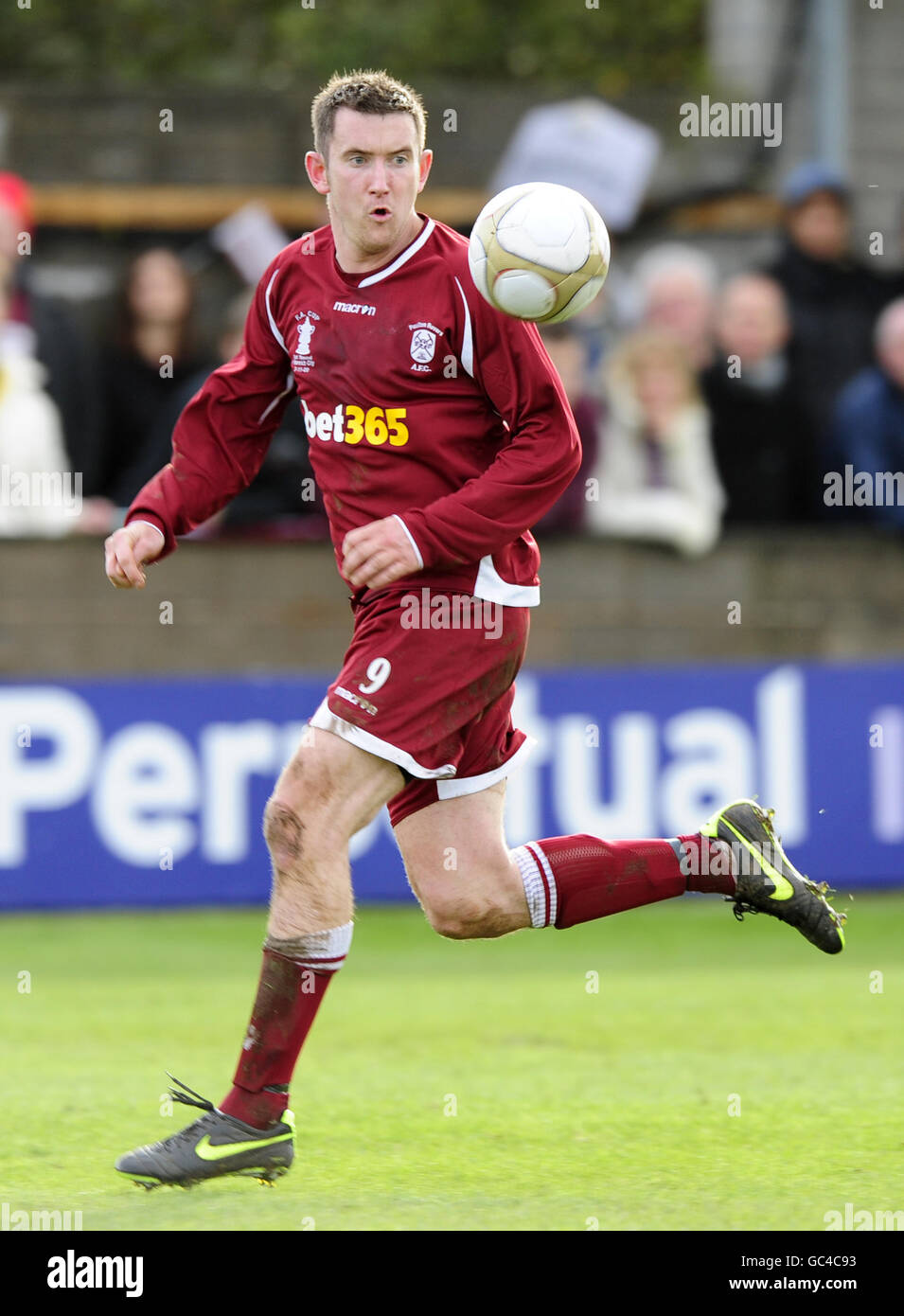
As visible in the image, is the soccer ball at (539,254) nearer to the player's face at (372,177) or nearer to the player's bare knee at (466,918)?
the player's face at (372,177)

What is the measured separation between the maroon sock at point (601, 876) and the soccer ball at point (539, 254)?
4.70 feet

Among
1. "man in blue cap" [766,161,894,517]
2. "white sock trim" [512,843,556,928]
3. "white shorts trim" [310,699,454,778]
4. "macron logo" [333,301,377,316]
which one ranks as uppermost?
"man in blue cap" [766,161,894,517]

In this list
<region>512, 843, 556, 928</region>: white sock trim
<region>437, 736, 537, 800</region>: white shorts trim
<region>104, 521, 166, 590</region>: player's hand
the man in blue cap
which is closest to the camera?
<region>104, 521, 166, 590</region>: player's hand

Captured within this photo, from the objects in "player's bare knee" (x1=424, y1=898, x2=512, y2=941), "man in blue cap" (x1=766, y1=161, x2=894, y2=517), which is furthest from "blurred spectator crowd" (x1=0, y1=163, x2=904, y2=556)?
"player's bare knee" (x1=424, y1=898, x2=512, y2=941)

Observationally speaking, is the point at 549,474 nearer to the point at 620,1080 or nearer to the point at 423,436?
the point at 423,436

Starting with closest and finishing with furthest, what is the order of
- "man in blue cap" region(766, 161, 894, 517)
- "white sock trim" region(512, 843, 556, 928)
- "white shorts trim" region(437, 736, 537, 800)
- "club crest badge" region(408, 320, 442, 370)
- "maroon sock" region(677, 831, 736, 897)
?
1. "club crest badge" region(408, 320, 442, 370)
2. "white shorts trim" region(437, 736, 537, 800)
3. "white sock trim" region(512, 843, 556, 928)
4. "maroon sock" region(677, 831, 736, 897)
5. "man in blue cap" region(766, 161, 894, 517)

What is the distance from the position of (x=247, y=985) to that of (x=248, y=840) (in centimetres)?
177

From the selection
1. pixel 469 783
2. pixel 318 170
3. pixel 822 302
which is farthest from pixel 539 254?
pixel 822 302

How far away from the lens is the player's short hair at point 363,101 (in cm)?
523

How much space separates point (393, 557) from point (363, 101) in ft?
3.71

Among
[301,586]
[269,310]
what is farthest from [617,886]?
[301,586]

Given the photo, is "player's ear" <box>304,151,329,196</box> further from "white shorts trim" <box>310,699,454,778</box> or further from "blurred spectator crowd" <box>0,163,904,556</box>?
"blurred spectator crowd" <box>0,163,904,556</box>

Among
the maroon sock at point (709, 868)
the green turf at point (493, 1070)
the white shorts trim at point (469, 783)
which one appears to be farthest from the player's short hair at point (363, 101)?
the green turf at point (493, 1070)

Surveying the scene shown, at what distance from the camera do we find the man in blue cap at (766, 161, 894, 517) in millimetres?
12016
